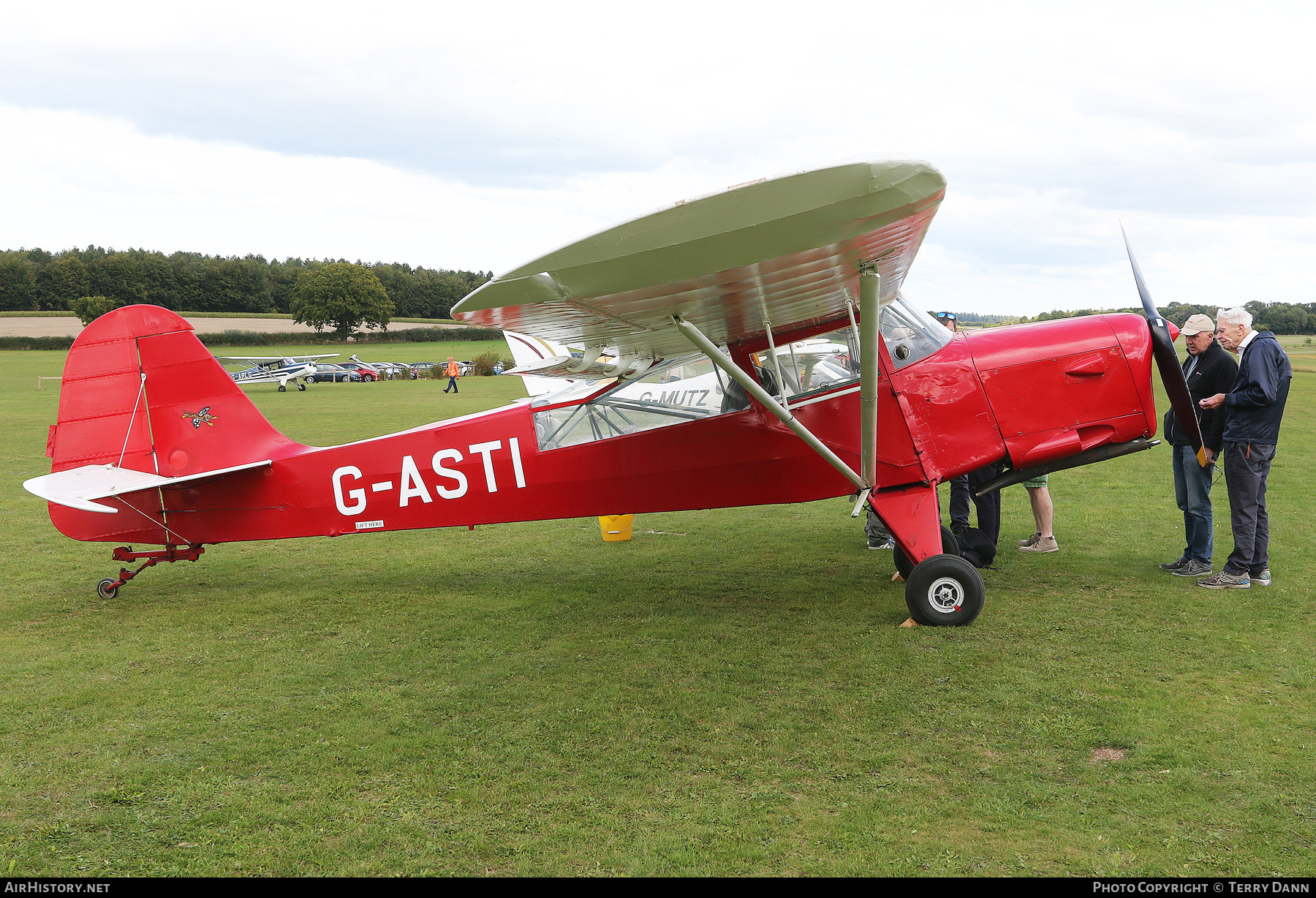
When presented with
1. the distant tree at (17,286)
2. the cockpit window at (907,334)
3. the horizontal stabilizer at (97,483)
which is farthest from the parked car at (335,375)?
the distant tree at (17,286)

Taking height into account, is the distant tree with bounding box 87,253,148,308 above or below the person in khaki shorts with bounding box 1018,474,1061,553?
above

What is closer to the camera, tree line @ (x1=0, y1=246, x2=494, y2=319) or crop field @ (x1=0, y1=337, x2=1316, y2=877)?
crop field @ (x1=0, y1=337, x2=1316, y2=877)

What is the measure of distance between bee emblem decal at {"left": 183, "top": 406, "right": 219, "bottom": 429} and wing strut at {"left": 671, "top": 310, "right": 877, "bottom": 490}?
4262mm

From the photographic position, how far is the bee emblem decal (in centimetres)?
669

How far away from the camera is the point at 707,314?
478cm

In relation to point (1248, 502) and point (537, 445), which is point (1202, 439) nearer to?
point (1248, 502)

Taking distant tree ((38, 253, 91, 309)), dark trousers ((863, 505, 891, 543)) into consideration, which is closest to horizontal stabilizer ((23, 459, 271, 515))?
dark trousers ((863, 505, 891, 543))

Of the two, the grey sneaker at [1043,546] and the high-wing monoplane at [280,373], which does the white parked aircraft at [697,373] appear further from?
the high-wing monoplane at [280,373]

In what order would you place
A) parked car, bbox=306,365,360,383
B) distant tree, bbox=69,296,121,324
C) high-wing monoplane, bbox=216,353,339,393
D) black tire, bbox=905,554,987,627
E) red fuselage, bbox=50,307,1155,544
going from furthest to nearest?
1. distant tree, bbox=69,296,121,324
2. parked car, bbox=306,365,360,383
3. high-wing monoplane, bbox=216,353,339,393
4. red fuselage, bbox=50,307,1155,544
5. black tire, bbox=905,554,987,627

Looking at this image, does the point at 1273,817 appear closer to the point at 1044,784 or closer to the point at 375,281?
the point at 1044,784

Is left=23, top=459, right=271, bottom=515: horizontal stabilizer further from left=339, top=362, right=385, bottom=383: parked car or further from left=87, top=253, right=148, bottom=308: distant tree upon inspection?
left=87, top=253, right=148, bottom=308: distant tree

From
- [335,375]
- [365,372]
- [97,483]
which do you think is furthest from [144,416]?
[365,372]

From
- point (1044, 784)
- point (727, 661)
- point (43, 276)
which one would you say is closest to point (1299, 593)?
point (1044, 784)

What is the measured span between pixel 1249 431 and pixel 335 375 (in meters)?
49.9
